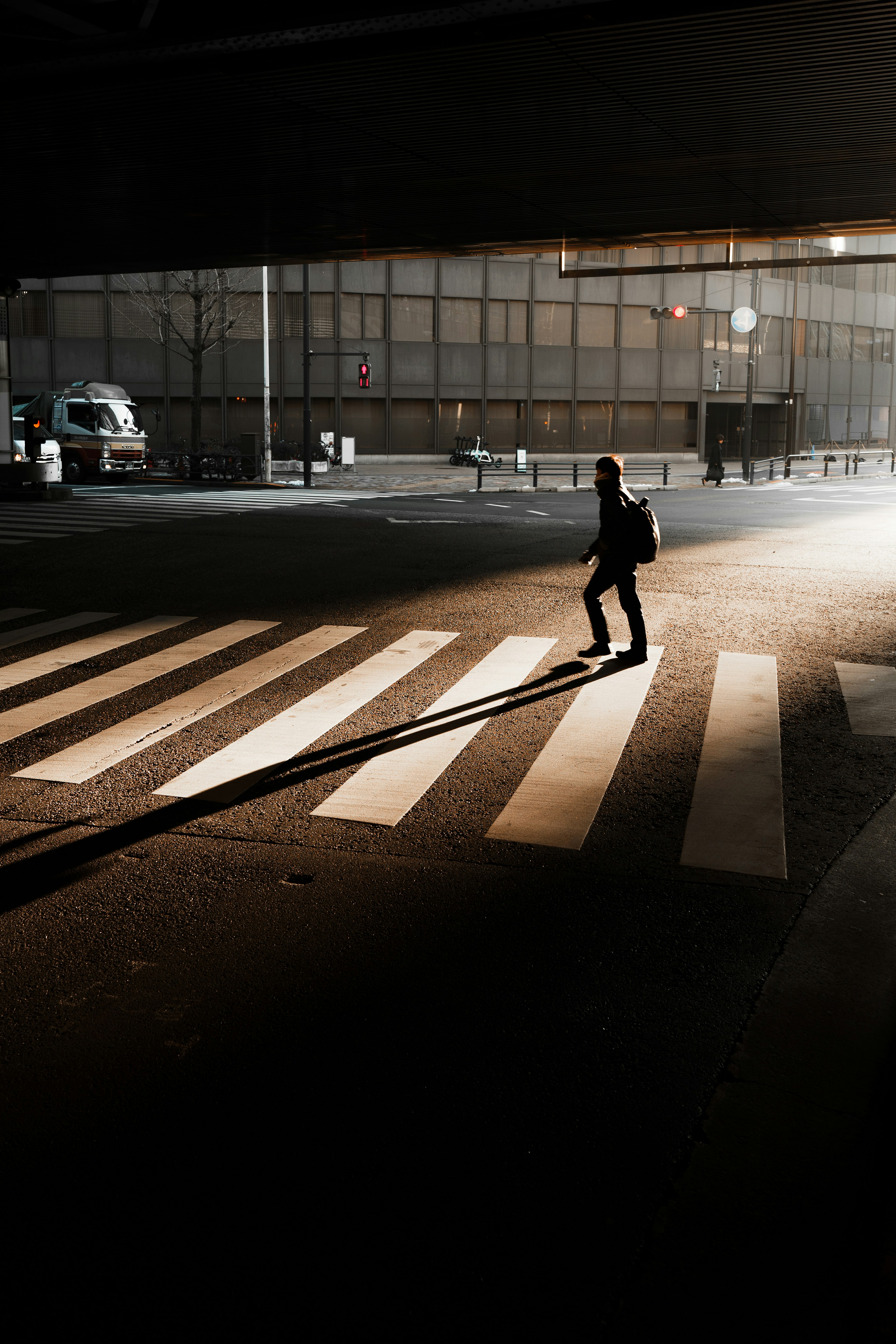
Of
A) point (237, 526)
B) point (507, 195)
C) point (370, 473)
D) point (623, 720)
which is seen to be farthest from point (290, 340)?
point (623, 720)

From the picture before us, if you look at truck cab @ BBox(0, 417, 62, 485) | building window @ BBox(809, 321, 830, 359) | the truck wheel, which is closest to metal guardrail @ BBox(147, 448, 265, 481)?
the truck wheel

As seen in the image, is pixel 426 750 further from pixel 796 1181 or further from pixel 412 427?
pixel 412 427

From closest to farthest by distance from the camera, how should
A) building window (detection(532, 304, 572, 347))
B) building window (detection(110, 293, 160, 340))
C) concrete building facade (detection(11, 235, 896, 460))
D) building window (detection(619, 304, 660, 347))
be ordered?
building window (detection(110, 293, 160, 340)), concrete building facade (detection(11, 235, 896, 460)), building window (detection(532, 304, 572, 347)), building window (detection(619, 304, 660, 347))

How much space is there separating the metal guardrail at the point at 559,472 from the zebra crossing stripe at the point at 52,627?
25508 mm

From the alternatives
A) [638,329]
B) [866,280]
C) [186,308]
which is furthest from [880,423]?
[186,308]

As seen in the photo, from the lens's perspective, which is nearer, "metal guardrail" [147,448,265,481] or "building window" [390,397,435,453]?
"metal guardrail" [147,448,265,481]

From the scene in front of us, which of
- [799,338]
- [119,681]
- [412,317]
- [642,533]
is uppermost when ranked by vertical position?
[799,338]

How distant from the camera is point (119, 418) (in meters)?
42.3

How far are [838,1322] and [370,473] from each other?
163ft

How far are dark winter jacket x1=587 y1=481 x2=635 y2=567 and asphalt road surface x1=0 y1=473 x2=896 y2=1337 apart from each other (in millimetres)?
1155

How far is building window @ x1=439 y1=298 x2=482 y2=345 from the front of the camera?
186 feet

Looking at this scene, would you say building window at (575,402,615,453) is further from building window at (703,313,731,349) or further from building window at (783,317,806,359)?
building window at (783,317,806,359)

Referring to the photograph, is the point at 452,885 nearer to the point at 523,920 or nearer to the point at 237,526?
the point at 523,920

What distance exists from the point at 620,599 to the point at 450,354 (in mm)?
48357
